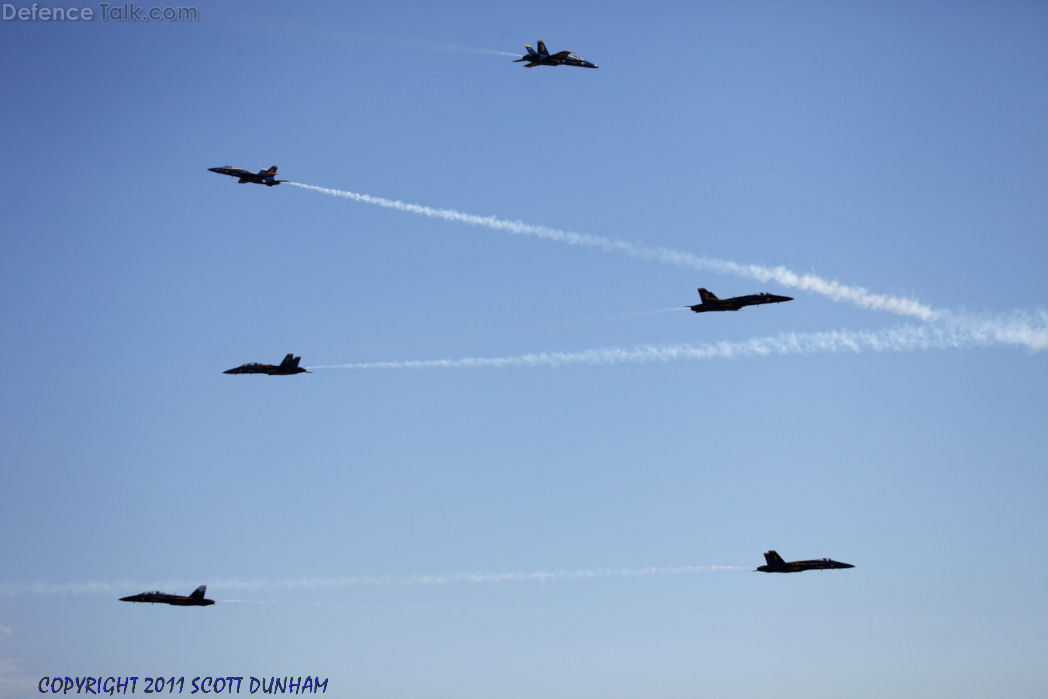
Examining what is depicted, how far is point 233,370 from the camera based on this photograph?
164m

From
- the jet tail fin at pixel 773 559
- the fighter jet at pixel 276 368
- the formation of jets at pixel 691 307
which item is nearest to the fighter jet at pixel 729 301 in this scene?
the formation of jets at pixel 691 307

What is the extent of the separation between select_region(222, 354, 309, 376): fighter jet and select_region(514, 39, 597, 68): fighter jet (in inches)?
2188

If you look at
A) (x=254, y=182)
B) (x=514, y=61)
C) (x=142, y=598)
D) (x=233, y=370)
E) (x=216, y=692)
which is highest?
(x=514, y=61)

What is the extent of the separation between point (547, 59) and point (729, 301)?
45833 mm

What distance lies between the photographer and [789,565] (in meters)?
161

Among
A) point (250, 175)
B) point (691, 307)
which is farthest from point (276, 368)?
point (691, 307)

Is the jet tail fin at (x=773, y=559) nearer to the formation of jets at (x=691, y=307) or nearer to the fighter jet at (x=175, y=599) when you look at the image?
the formation of jets at (x=691, y=307)

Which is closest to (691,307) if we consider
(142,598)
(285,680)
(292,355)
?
(292,355)

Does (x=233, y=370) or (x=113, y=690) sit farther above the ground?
(x=233, y=370)

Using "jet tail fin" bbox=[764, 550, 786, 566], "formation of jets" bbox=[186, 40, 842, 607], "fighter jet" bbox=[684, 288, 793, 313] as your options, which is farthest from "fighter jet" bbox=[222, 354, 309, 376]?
"jet tail fin" bbox=[764, 550, 786, 566]

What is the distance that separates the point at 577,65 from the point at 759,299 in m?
45.8

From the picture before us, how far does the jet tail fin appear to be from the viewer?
160375mm

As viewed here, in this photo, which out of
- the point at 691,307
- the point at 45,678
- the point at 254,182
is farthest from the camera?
the point at 254,182

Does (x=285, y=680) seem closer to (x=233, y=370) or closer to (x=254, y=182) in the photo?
(x=233, y=370)
